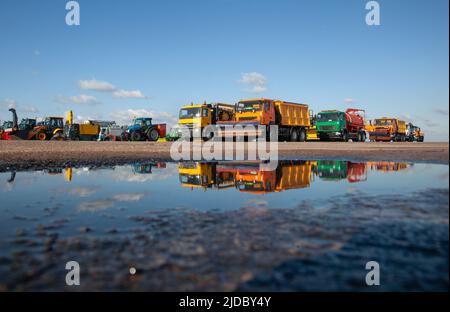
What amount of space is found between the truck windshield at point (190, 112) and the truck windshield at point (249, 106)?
3.00m

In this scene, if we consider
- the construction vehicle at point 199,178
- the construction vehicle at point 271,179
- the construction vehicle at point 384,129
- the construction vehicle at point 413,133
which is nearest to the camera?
the construction vehicle at point 271,179

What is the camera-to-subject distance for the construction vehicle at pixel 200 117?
24.0 meters

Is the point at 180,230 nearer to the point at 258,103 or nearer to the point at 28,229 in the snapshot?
the point at 28,229

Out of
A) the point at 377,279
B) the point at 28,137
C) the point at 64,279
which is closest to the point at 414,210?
the point at 377,279

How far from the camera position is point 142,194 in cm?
580

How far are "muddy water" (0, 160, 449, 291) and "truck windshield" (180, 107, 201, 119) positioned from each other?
17.8 m

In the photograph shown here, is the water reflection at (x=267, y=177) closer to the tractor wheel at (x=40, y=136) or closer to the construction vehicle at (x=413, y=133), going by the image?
the tractor wheel at (x=40, y=136)

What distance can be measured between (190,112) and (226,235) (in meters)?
21.5

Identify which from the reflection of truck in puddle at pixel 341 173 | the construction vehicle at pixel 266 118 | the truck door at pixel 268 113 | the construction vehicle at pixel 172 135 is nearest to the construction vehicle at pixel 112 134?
the construction vehicle at pixel 172 135

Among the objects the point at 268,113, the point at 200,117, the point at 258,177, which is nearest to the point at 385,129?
the point at 268,113

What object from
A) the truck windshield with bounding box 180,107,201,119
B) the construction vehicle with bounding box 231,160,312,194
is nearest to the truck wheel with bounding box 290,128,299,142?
the truck windshield with bounding box 180,107,201,119

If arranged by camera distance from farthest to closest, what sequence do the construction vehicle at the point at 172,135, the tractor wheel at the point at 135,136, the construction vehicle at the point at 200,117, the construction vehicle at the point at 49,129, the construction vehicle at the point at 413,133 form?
the construction vehicle at the point at 413,133, the construction vehicle at the point at 49,129, the tractor wheel at the point at 135,136, the construction vehicle at the point at 172,135, the construction vehicle at the point at 200,117

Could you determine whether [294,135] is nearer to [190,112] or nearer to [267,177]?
[190,112]

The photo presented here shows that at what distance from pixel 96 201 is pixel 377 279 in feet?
13.3
